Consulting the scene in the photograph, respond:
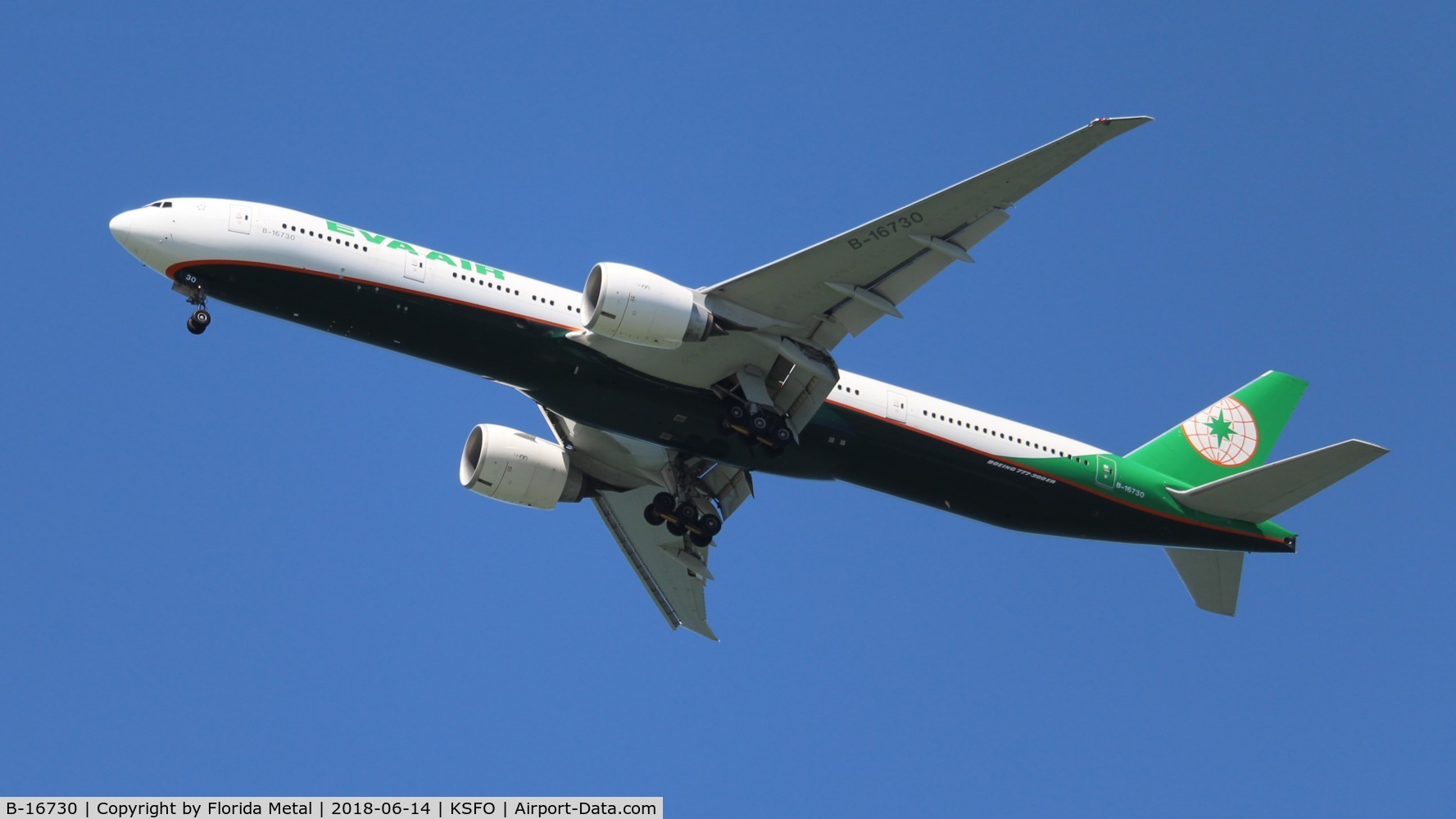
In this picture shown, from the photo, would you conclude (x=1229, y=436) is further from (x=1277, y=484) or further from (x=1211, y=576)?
(x=1277, y=484)

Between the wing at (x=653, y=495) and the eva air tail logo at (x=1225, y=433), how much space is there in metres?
10.8

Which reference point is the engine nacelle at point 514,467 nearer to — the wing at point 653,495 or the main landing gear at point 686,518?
the wing at point 653,495

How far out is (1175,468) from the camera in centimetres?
3556

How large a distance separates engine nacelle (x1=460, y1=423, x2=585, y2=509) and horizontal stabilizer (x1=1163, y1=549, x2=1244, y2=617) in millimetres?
14492

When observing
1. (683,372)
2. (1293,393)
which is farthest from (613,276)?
(1293,393)

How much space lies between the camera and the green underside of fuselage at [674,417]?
Result: 2892cm

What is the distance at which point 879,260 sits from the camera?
2894cm

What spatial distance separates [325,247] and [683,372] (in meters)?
7.28

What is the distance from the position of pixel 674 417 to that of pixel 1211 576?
14137 millimetres

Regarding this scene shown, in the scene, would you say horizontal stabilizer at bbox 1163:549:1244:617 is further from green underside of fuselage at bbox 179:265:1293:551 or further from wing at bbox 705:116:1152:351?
wing at bbox 705:116:1152:351

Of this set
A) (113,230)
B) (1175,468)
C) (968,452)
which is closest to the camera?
(113,230)

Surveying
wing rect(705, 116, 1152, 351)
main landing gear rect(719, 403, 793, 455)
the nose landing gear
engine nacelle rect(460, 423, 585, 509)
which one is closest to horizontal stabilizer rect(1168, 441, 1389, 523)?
wing rect(705, 116, 1152, 351)

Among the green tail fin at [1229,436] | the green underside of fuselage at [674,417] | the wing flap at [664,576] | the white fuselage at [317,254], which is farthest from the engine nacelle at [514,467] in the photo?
the green tail fin at [1229,436]

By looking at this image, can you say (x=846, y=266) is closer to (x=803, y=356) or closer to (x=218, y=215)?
(x=803, y=356)
